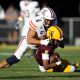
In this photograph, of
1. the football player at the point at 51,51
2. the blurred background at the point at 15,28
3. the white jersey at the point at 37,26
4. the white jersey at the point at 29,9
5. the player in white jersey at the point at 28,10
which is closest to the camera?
the football player at the point at 51,51

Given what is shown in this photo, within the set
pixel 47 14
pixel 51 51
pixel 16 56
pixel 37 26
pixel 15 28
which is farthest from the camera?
pixel 15 28

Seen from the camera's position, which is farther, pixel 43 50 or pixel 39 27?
pixel 39 27

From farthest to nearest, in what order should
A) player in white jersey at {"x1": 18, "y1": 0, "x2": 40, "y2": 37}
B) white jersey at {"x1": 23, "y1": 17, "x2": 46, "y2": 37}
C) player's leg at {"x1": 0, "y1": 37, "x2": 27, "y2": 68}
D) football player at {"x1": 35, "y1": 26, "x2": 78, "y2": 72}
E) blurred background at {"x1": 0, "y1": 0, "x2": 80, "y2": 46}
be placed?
blurred background at {"x1": 0, "y1": 0, "x2": 80, "y2": 46} < player in white jersey at {"x1": 18, "y1": 0, "x2": 40, "y2": 37} < player's leg at {"x1": 0, "y1": 37, "x2": 27, "y2": 68} < white jersey at {"x1": 23, "y1": 17, "x2": 46, "y2": 37} < football player at {"x1": 35, "y1": 26, "x2": 78, "y2": 72}

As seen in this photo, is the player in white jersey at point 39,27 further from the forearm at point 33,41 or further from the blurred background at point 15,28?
the blurred background at point 15,28

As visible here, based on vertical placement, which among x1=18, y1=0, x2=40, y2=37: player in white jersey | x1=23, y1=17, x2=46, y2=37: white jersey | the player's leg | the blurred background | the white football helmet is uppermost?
the white football helmet

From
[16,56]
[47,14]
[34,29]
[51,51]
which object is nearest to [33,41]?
[34,29]

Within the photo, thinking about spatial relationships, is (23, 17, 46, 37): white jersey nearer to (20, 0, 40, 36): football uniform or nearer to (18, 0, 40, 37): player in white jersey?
(18, 0, 40, 37): player in white jersey

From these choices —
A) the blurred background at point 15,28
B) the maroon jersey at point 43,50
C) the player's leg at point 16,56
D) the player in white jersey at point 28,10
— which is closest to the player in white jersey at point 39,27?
the player's leg at point 16,56

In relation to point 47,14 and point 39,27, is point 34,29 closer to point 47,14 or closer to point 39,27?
point 39,27

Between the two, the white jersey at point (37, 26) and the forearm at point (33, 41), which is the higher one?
the white jersey at point (37, 26)

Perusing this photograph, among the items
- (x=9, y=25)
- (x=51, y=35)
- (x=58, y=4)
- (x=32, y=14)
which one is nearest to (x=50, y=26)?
(x=51, y=35)

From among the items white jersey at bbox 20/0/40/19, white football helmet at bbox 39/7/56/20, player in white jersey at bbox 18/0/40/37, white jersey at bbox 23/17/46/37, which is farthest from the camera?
white jersey at bbox 20/0/40/19

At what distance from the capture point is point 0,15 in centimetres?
2247

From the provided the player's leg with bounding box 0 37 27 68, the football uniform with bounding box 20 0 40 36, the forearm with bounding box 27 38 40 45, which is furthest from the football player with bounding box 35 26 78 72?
the football uniform with bounding box 20 0 40 36
